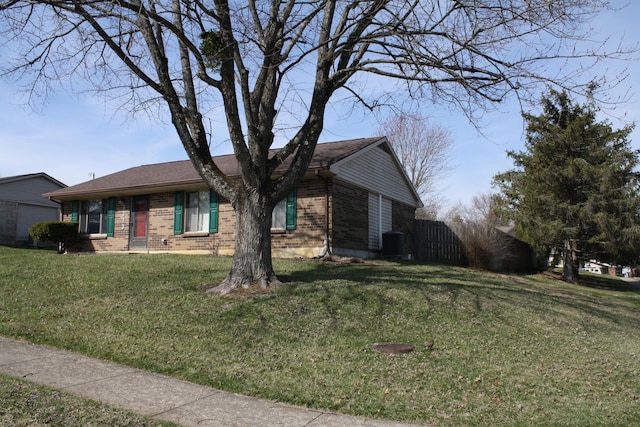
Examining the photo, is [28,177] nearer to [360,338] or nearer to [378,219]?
[378,219]

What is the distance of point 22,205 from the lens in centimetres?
2925

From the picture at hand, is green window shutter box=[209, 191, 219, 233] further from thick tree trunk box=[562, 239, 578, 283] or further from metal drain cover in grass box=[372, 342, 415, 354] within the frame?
thick tree trunk box=[562, 239, 578, 283]

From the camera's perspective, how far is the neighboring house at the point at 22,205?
92.1ft

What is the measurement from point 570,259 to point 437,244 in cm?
514

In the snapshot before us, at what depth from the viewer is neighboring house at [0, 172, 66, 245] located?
92.1 feet

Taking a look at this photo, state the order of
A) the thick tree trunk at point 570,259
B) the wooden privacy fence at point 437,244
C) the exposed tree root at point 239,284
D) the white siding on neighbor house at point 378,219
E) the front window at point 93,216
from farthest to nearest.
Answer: the front window at point 93,216 < the wooden privacy fence at point 437,244 < the thick tree trunk at point 570,259 < the white siding on neighbor house at point 378,219 < the exposed tree root at point 239,284

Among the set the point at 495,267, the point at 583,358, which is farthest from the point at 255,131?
the point at 495,267

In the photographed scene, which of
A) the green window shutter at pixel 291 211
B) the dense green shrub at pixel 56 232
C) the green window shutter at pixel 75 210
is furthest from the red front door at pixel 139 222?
the green window shutter at pixel 291 211

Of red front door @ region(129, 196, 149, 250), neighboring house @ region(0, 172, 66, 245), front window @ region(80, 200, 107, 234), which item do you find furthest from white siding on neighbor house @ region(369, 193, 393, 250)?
neighboring house @ region(0, 172, 66, 245)

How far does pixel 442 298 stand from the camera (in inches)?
392

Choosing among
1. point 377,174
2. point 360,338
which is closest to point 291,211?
point 377,174

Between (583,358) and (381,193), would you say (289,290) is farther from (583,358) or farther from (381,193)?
(381,193)

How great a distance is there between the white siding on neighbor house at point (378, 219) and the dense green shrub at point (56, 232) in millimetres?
12100

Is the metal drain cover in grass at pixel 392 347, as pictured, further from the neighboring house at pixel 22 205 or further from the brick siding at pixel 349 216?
the neighboring house at pixel 22 205
